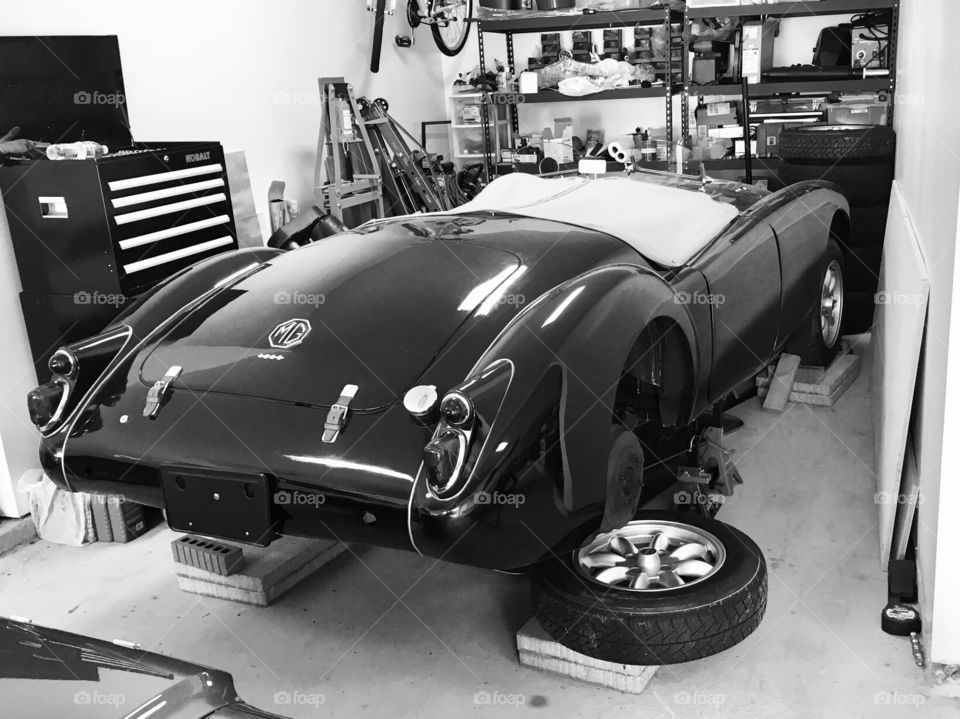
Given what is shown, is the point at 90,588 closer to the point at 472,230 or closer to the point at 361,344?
the point at 361,344

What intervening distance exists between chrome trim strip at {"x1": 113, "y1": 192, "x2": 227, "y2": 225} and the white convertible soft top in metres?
1.27

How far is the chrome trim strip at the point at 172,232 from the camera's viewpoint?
371 cm

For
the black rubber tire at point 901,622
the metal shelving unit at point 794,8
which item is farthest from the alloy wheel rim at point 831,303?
the metal shelving unit at point 794,8

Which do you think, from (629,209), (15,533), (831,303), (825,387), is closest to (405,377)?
(629,209)

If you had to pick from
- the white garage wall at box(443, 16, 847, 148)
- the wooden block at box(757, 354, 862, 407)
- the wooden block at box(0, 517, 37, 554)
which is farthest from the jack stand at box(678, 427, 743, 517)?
the white garage wall at box(443, 16, 847, 148)

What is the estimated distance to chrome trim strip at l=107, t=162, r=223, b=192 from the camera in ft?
12.0

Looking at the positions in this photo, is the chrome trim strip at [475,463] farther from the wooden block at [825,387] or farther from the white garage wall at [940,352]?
the wooden block at [825,387]

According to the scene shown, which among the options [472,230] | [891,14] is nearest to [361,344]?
[472,230]

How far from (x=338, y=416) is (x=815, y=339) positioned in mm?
2626

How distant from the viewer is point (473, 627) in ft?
9.21

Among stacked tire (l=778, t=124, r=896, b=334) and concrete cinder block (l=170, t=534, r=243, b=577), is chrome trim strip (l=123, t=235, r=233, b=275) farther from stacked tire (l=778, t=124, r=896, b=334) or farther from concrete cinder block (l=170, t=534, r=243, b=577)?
stacked tire (l=778, t=124, r=896, b=334)

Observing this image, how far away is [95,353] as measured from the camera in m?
2.90

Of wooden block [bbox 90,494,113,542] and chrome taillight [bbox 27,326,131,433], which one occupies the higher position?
chrome taillight [bbox 27,326,131,433]

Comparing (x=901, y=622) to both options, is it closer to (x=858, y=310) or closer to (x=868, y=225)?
(x=858, y=310)
